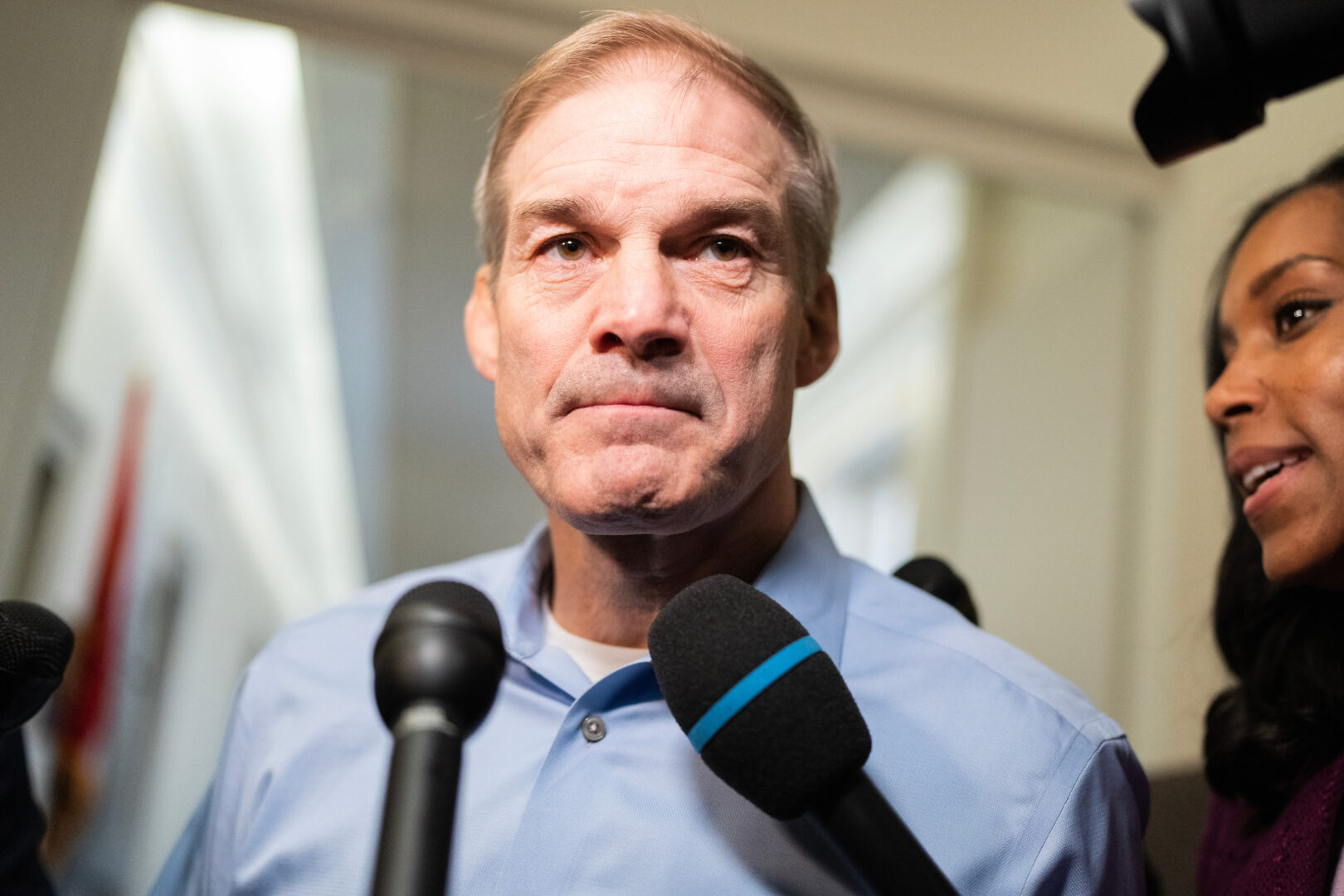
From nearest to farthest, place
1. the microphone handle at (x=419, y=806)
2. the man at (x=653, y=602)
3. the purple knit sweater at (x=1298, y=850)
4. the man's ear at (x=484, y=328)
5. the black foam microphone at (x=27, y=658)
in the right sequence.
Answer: the microphone handle at (x=419, y=806), the black foam microphone at (x=27, y=658), the man at (x=653, y=602), the purple knit sweater at (x=1298, y=850), the man's ear at (x=484, y=328)

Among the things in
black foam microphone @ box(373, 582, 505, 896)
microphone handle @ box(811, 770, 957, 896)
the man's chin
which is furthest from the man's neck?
microphone handle @ box(811, 770, 957, 896)

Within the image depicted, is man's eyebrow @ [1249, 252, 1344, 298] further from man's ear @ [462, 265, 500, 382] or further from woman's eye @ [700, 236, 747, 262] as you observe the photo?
man's ear @ [462, 265, 500, 382]

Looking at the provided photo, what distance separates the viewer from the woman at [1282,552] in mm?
1125

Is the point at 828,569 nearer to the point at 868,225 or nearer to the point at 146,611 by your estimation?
the point at 146,611

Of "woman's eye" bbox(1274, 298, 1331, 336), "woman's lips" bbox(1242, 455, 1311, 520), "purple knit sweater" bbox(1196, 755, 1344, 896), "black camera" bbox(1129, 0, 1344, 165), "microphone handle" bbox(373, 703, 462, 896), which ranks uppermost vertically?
"black camera" bbox(1129, 0, 1344, 165)

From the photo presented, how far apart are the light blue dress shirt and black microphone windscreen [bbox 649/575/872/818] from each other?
272mm

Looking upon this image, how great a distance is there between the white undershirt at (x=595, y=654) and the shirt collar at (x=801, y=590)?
0.03 metres

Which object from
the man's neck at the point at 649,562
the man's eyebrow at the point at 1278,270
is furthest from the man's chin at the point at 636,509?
the man's eyebrow at the point at 1278,270

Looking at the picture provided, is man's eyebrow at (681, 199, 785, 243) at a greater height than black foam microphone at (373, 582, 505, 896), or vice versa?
man's eyebrow at (681, 199, 785, 243)

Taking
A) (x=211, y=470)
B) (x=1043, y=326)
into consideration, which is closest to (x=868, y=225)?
(x=1043, y=326)

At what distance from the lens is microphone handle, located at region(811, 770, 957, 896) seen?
0.66 m

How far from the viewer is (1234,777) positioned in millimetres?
1306

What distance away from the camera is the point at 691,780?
3.26ft

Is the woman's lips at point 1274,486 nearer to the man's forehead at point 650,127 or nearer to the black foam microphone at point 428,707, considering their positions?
the man's forehead at point 650,127
